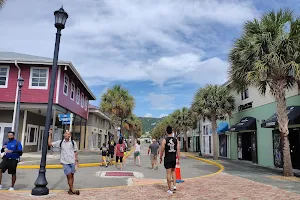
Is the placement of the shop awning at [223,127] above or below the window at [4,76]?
below

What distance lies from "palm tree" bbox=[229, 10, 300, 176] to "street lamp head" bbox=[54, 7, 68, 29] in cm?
818

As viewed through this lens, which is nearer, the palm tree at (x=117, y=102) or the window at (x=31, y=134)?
the window at (x=31, y=134)

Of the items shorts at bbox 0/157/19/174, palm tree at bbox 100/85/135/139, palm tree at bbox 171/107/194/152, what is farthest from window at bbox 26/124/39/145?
palm tree at bbox 171/107/194/152

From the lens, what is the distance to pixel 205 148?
3597 centimetres

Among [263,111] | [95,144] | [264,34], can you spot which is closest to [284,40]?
[264,34]

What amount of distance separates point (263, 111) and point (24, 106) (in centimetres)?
1730

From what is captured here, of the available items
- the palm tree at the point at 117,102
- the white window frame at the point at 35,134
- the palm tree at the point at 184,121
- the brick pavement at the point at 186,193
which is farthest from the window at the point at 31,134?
the palm tree at the point at 184,121

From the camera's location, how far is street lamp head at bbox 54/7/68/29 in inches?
326

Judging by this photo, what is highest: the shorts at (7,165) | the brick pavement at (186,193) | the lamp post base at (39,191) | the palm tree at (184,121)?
the palm tree at (184,121)

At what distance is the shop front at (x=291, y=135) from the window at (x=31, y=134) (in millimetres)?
19022

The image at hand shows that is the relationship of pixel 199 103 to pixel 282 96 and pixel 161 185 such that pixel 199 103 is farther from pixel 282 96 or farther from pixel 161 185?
pixel 161 185

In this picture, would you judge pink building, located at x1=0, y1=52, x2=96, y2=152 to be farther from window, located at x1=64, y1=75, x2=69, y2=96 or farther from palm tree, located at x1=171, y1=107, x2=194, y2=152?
palm tree, located at x1=171, y1=107, x2=194, y2=152

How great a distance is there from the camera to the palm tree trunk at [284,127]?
39.0ft

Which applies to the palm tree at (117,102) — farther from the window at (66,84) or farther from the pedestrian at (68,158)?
the pedestrian at (68,158)
